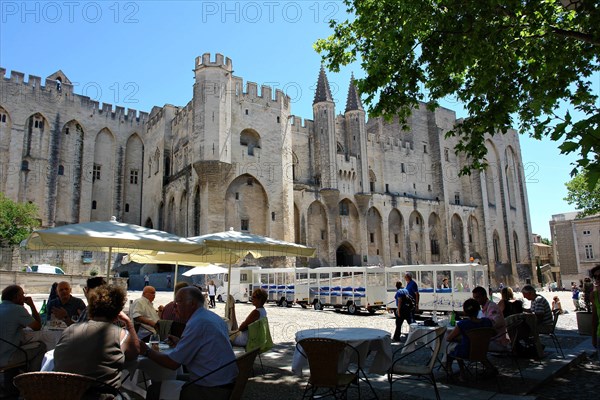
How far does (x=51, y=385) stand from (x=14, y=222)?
31322 mm

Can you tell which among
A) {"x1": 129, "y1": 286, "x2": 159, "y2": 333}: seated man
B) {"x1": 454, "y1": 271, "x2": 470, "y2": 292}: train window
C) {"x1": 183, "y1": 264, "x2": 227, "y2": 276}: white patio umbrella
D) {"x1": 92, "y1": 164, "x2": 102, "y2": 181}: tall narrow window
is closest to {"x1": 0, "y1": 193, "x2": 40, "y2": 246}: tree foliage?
{"x1": 92, "y1": 164, "x2": 102, "y2": 181}: tall narrow window

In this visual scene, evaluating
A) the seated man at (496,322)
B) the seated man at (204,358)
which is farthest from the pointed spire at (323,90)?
the seated man at (204,358)

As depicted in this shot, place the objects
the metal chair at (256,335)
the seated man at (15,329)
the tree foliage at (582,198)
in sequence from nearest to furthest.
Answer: the seated man at (15,329)
the metal chair at (256,335)
the tree foliage at (582,198)

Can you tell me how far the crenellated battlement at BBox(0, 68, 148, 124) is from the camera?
33.8 m

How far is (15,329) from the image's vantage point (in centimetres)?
501

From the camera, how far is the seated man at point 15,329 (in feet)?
16.2

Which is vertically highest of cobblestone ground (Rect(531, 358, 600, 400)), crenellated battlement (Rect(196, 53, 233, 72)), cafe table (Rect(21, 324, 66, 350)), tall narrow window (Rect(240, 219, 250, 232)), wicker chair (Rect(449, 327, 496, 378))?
crenellated battlement (Rect(196, 53, 233, 72))

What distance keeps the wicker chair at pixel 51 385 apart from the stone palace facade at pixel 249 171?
26176mm

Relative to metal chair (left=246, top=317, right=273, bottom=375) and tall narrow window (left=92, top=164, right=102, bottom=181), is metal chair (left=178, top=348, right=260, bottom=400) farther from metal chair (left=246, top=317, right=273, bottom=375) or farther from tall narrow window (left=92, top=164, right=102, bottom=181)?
tall narrow window (left=92, top=164, right=102, bottom=181)

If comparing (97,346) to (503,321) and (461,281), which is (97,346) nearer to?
(503,321)

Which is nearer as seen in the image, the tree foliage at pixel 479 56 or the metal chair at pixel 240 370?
the metal chair at pixel 240 370

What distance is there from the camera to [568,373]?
22.1 feet

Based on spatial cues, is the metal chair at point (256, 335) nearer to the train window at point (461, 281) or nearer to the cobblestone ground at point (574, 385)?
the cobblestone ground at point (574, 385)

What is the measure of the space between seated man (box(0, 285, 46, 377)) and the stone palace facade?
23.5 metres
